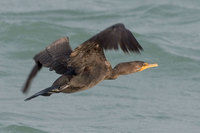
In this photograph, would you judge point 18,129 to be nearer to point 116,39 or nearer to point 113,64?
point 116,39

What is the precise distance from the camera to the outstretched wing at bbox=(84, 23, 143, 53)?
708 centimetres

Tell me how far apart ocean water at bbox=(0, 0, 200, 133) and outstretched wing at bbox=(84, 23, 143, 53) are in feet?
10.2

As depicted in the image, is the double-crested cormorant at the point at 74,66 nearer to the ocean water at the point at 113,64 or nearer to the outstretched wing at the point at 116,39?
the outstretched wing at the point at 116,39

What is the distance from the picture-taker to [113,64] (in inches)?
525

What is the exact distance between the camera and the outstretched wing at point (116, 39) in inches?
279

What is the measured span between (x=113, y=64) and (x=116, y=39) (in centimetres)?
620

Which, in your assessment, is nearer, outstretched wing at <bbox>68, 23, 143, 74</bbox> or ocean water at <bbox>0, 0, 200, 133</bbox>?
outstretched wing at <bbox>68, 23, 143, 74</bbox>

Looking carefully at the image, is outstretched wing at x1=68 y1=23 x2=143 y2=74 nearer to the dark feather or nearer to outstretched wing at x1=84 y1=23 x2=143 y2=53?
outstretched wing at x1=84 y1=23 x2=143 y2=53

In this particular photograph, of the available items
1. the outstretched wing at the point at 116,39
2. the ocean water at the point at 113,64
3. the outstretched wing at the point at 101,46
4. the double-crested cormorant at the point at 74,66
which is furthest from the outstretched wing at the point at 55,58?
the ocean water at the point at 113,64

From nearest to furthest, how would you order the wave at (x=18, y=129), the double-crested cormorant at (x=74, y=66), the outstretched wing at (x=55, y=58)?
the double-crested cormorant at (x=74, y=66) → the outstretched wing at (x=55, y=58) → the wave at (x=18, y=129)

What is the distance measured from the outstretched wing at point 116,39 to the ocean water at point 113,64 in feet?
10.2

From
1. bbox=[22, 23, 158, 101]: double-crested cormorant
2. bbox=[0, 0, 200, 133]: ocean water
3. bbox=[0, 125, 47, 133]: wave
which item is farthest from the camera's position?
bbox=[0, 0, 200, 133]: ocean water

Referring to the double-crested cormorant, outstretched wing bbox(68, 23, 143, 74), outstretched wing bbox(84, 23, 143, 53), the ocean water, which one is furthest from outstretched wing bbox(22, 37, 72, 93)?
the ocean water

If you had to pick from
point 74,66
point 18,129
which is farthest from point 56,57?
point 18,129
